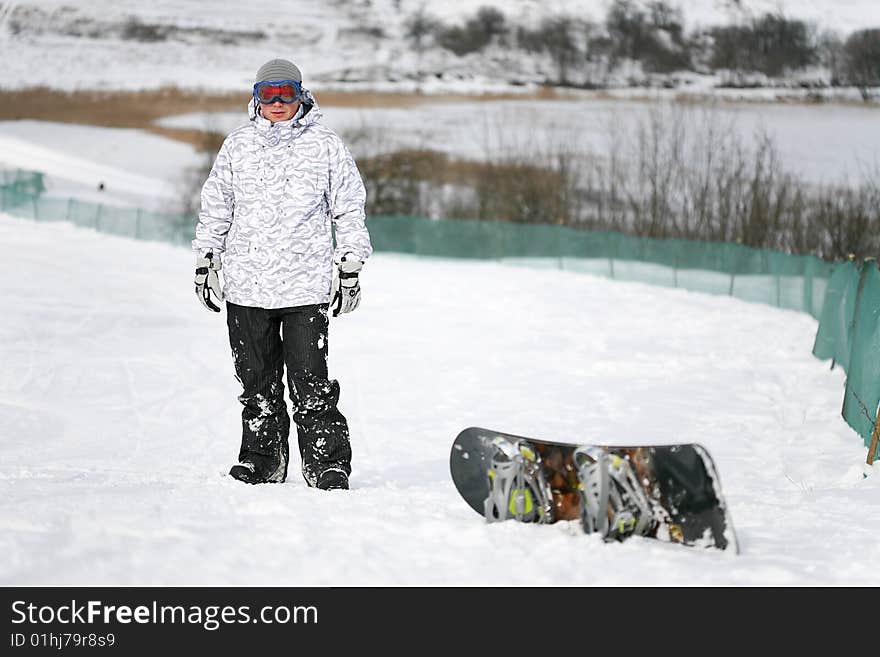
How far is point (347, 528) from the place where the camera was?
4.32 meters

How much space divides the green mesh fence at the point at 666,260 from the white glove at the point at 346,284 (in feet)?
12.6

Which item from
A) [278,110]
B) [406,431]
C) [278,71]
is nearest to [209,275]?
[278,110]

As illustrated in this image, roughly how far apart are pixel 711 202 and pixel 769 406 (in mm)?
54532

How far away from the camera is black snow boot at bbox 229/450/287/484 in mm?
5895

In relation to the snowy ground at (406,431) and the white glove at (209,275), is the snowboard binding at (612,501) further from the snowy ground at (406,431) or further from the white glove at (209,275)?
the white glove at (209,275)

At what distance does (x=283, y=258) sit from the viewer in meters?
5.70

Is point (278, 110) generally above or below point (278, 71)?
below

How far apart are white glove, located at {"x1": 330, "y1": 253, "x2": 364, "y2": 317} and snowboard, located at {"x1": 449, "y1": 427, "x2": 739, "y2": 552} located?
1234mm

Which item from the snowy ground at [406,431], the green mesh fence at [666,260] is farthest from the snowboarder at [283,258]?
the green mesh fence at [666,260]

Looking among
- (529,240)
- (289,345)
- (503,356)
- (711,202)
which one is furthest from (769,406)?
(711,202)

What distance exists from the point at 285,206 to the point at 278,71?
585 millimetres

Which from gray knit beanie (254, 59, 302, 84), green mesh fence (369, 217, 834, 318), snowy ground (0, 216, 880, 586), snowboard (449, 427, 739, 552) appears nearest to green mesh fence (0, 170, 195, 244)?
green mesh fence (369, 217, 834, 318)

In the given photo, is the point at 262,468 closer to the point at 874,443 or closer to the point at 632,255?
the point at 874,443

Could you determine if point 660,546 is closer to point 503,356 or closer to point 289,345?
point 289,345
